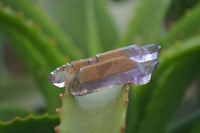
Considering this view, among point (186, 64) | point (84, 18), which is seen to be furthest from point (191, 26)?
point (84, 18)

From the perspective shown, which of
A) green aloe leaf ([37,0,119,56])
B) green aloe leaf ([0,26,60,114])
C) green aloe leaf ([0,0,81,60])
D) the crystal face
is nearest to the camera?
the crystal face

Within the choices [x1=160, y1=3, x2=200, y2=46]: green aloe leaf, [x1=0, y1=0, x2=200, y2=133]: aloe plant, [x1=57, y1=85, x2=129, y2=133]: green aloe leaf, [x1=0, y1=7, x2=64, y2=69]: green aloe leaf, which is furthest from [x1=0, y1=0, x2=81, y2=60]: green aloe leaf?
[x1=57, y1=85, x2=129, y2=133]: green aloe leaf

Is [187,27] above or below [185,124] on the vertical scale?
above

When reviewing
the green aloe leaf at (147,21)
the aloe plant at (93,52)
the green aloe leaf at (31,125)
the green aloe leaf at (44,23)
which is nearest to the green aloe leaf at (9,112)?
the aloe plant at (93,52)

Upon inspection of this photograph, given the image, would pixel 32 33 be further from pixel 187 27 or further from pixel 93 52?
pixel 187 27

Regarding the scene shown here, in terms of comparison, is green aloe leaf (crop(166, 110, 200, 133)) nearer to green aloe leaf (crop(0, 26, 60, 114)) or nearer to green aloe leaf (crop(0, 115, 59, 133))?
green aloe leaf (crop(0, 26, 60, 114))

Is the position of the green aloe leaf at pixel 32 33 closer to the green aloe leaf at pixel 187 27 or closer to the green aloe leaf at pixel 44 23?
the green aloe leaf at pixel 44 23

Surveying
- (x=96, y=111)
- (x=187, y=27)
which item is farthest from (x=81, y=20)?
(x=96, y=111)
